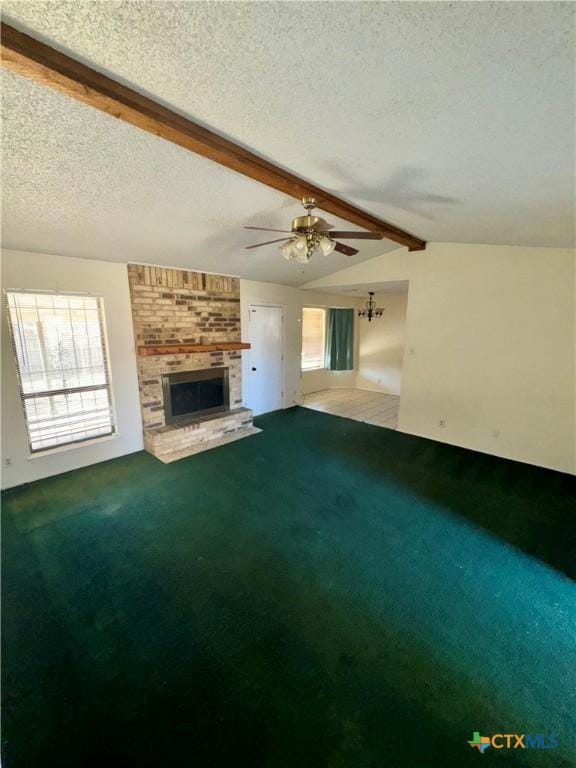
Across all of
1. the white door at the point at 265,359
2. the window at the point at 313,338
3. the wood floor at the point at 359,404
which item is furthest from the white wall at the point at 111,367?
the window at the point at 313,338

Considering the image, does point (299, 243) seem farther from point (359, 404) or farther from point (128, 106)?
point (359, 404)

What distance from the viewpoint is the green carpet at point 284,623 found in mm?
1236

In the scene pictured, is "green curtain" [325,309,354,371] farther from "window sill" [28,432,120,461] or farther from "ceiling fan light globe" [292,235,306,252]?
"ceiling fan light globe" [292,235,306,252]

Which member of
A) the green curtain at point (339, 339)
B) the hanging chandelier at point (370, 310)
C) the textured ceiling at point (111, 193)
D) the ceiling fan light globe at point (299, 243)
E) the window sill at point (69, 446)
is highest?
the textured ceiling at point (111, 193)

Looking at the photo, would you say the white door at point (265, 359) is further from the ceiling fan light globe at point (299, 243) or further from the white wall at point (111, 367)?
the ceiling fan light globe at point (299, 243)

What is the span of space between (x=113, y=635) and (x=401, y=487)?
8.64ft

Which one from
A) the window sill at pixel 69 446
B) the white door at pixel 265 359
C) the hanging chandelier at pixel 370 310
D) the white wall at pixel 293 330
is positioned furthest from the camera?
the hanging chandelier at pixel 370 310

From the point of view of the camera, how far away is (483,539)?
2.42 m

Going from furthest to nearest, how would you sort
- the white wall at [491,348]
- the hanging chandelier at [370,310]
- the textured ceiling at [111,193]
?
the hanging chandelier at [370,310], the white wall at [491,348], the textured ceiling at [111,193]

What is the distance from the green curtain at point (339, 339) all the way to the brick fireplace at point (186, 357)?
277cm

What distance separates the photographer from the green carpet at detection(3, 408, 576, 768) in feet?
4.06

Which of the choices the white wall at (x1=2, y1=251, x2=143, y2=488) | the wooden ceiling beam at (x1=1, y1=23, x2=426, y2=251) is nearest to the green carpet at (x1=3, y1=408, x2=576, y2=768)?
the white wall at (x1=2, y1=251, x2=143, y2=488)

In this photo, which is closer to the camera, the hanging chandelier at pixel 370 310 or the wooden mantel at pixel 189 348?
the wooden mantel at pixel 189 348

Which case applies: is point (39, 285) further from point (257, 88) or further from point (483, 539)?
point (483, 539)
